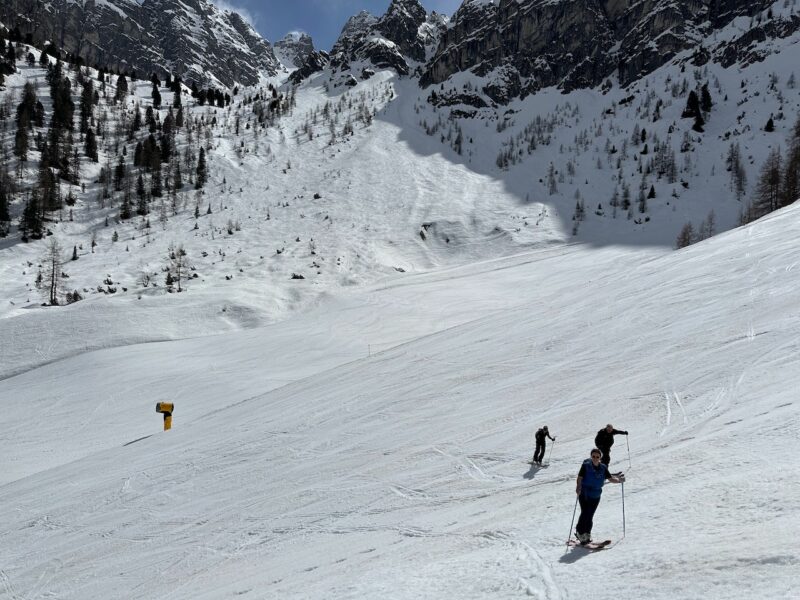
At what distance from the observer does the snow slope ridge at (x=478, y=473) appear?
564 cm

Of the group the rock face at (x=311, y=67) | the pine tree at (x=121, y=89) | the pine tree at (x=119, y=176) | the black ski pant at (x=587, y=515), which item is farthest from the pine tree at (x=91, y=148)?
the rock face at (x=311, y=67)

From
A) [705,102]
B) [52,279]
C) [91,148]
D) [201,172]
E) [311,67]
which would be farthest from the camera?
[311,67]

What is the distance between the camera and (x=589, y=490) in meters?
5.95

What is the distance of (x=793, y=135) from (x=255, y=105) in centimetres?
8313

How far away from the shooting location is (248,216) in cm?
5353

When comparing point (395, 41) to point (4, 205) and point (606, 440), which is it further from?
point (606, 440)

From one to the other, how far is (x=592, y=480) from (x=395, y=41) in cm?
16041

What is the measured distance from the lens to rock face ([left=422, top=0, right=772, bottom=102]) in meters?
109

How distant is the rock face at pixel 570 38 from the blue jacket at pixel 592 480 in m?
117

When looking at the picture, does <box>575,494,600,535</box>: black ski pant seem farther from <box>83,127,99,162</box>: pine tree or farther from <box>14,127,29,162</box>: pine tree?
<box>83,127,99,162</box>: pine tree

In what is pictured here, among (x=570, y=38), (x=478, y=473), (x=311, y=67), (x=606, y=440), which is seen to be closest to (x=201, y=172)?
(x=478, y=473)

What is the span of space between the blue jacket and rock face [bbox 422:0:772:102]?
11688 cm

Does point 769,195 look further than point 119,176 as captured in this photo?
No

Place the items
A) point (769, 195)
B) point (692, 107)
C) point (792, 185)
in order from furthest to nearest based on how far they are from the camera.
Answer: point (692, 107), point (769, 195), point (792, 185)
